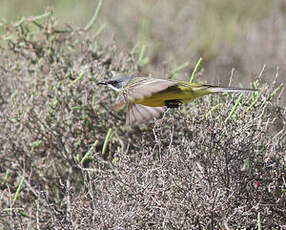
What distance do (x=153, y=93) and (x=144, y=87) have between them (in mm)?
62

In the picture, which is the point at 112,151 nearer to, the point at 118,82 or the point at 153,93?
the point at 118,82

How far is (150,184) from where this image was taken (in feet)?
8.07

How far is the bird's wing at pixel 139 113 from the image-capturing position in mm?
2934

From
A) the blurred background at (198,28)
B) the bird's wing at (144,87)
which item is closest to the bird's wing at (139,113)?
the bird's wing at (144,87)

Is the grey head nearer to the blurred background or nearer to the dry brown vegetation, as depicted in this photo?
the dry brown vegetation

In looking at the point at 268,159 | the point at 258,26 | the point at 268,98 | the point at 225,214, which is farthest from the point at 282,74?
the point at 225,214

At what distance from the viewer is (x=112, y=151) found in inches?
137

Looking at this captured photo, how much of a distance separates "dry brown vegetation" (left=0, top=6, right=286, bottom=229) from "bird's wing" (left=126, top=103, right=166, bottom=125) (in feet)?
0.23

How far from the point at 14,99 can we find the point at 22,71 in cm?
43

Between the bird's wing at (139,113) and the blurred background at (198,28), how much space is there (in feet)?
9.10

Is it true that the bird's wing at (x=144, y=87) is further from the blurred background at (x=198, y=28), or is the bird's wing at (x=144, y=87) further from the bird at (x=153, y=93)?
the blurred background at (x=198, y=28)

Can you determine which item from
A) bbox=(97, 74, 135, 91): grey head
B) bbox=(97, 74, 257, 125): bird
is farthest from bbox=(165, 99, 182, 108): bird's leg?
bbox=(97, 74, 135, 91): grey head

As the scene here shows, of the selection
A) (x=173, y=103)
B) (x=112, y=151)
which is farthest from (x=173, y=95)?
(x=112, y=151)

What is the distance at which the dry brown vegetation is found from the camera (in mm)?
2443
